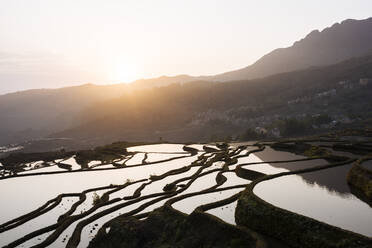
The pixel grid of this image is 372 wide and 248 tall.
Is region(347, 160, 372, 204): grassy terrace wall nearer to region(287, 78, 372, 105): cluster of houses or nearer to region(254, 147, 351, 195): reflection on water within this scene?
region(254, 147, 351, 195): reflection on water

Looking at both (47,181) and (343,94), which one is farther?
(343,94)

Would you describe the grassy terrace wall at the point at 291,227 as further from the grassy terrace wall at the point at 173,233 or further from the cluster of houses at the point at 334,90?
the cluster of houses at the point at 334,90

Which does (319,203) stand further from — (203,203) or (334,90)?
(334,90)

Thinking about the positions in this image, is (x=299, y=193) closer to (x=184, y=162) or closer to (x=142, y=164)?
(x=184, y=162)

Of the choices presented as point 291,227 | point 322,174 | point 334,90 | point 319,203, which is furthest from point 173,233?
point 334,90

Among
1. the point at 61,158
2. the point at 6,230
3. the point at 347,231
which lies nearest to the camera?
the point at 347,231

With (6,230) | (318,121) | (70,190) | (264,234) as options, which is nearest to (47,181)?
(70,190)
